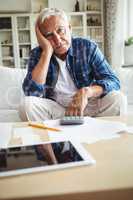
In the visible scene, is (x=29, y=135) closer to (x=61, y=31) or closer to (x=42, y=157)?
(x=42, y=157)

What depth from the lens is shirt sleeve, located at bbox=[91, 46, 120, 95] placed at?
1.59 meters

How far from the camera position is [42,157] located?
2.39 ft

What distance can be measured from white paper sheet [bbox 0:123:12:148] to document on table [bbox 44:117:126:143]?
5.9 inches

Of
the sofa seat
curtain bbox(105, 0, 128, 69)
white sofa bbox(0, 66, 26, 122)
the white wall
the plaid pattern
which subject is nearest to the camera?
the plaid pattern

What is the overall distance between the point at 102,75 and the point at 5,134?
846 mm

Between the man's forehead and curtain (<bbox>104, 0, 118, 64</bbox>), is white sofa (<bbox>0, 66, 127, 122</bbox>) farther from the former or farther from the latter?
curtain (<bbox>104, 0, 118, 64</bbox>)

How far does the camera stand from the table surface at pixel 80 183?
0.54 m

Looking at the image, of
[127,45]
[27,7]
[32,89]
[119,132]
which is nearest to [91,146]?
[119,132]

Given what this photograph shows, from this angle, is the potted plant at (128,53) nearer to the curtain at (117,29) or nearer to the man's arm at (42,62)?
the curtain at (117,29)

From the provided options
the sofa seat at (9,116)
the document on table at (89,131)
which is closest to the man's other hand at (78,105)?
the document on table at (89,131)

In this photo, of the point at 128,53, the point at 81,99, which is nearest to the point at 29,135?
the point at 81,99

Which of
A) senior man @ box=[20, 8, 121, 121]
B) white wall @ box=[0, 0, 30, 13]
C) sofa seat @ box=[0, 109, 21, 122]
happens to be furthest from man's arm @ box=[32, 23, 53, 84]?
white wall @ box=[0, 0, 30, 13]

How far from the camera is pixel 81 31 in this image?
4.37 metres

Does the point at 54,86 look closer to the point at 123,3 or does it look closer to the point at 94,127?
the point at 94,127
